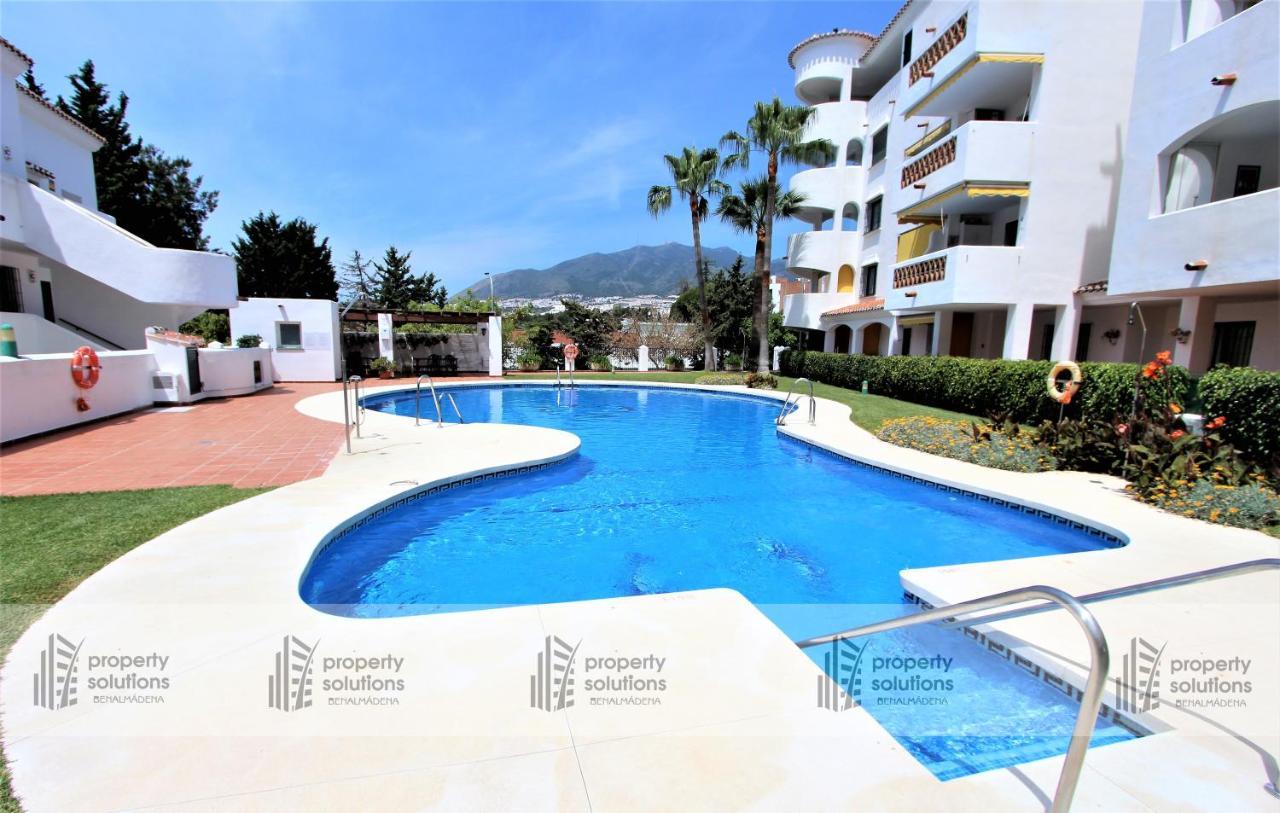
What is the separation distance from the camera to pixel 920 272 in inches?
706

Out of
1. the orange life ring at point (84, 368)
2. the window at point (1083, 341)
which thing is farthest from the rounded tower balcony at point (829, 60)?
the orange life ring at point (84, 368)

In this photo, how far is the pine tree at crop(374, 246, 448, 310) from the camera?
186 ft

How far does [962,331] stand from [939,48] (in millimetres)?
9504

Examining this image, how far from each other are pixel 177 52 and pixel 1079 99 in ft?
74.2

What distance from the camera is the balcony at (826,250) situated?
89.5 ft

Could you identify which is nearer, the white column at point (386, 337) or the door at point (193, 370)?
the door at point (193, 370)

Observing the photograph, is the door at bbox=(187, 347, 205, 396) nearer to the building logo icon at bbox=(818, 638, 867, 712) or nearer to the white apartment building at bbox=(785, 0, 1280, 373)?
the building logo icon at bbox=(818, 638, 867, 712)

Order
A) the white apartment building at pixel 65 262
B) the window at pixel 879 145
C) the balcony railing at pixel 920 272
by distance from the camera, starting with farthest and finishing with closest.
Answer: the window at pixel 879 145, the balcony railing at pixel 920 272, the white apartment building at pixel 65 262

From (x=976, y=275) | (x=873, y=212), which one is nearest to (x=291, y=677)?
(x=976, y=275)

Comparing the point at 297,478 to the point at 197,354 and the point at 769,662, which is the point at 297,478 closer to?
the point at 769,662

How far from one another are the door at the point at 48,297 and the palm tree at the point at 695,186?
23510mm

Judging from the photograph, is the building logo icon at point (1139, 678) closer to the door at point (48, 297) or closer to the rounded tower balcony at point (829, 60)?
the door at point (48, 297)

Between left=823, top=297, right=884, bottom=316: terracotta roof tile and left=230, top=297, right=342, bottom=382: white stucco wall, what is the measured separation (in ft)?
70.6

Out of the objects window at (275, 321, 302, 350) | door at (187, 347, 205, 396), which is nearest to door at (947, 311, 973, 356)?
door at (187, 347, 205, 396)
